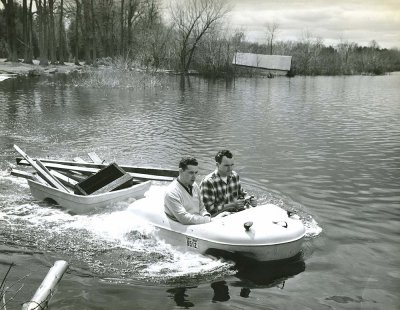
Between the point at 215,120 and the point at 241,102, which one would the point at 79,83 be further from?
the point at 215,120

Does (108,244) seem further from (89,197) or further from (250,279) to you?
(250,279)

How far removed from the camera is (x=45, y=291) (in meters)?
4.49

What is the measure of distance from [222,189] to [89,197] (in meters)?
2.57

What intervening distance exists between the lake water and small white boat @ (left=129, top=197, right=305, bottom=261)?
0.69 feet

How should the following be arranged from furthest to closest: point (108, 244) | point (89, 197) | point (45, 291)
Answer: point (89, 197) → point (108, 244) → point (45, 291)

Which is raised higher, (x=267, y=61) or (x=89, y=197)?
(x=267, y=61)

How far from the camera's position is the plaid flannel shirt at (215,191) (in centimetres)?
787

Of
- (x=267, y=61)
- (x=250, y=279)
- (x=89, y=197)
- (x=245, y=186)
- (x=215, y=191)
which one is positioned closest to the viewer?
(x=250, y=279)

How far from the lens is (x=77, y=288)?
6.40 metres

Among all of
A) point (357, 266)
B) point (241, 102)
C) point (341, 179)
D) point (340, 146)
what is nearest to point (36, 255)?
point (357, 266)

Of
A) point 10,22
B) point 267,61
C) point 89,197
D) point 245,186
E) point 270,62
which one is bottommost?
point 245,186

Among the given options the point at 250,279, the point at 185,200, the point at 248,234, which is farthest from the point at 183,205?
the point at 250,279

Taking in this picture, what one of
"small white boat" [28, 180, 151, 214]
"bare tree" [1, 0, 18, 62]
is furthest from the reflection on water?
"bare tree" [1, 0, 18, 62]

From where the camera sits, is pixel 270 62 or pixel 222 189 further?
pixel 270 62
